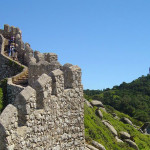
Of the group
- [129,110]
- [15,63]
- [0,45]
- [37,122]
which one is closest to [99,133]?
[15,63]

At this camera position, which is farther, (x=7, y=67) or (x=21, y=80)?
(x=7, y=67)

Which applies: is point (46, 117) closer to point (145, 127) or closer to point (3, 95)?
point (3, 95)

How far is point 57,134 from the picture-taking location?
392 inches

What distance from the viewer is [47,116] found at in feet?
30.3

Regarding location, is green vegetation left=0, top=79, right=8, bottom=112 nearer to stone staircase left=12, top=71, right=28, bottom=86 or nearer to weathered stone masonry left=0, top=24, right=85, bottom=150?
stone staircase left=12, top=71, right=28, bottom=86

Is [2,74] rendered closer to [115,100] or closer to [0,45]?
[0,45]

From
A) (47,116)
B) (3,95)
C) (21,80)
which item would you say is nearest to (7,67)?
(21,80)

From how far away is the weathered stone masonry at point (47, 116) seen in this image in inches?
299

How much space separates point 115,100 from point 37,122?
201 feet

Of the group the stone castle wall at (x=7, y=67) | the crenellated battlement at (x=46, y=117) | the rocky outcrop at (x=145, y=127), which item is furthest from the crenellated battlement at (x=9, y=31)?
the rocky outcrop at (x=145, y=127)

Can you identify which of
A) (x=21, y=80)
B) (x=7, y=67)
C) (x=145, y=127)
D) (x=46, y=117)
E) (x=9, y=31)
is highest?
(x=9, y=31)

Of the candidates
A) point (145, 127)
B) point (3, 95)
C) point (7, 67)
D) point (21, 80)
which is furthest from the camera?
point (145, 127)

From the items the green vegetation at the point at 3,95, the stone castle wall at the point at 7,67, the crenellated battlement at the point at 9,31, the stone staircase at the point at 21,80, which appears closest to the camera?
the green vegetation at the point at 3,95

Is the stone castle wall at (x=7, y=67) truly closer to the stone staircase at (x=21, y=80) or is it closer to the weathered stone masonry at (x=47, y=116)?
the stone staircase at (x=21, y=80)
